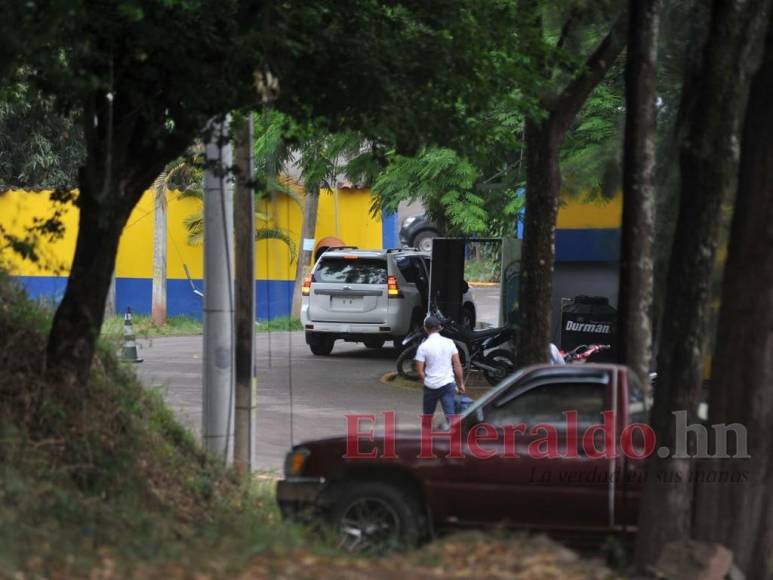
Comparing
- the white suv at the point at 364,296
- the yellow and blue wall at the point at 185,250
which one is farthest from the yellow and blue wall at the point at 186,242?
the white suv at the point at 364,296

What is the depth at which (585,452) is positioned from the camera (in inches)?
356

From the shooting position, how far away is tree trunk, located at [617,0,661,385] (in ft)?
33.1

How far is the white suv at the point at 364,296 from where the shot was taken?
24641mm

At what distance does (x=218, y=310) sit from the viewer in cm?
1196

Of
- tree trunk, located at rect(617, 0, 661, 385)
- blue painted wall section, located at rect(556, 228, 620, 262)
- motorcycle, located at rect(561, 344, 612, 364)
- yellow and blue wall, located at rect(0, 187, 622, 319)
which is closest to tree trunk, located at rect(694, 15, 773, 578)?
tree trunk, located at rect(617, 0, 661, 385)

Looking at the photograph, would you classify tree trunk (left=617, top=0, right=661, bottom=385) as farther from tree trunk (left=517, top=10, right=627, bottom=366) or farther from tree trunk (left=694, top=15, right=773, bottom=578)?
tree trunk (left=517, top=10, right=627, bottom=366)

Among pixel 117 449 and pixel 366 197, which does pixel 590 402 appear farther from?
pixel 366 197

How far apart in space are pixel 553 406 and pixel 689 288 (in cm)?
152

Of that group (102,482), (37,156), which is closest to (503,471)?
(102,482)

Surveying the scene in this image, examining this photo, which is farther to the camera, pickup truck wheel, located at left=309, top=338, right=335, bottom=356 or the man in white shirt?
pickup truck wheel, located at left=309, top=338, right=335, bottom=356

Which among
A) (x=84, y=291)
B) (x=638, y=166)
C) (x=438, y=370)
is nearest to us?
(x=638, y=166)

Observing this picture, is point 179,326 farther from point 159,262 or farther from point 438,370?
point 438,370

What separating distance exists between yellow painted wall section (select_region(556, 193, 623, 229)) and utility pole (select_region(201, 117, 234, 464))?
1038 centimetres

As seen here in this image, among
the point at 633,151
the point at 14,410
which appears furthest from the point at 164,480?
the point at 633,151
